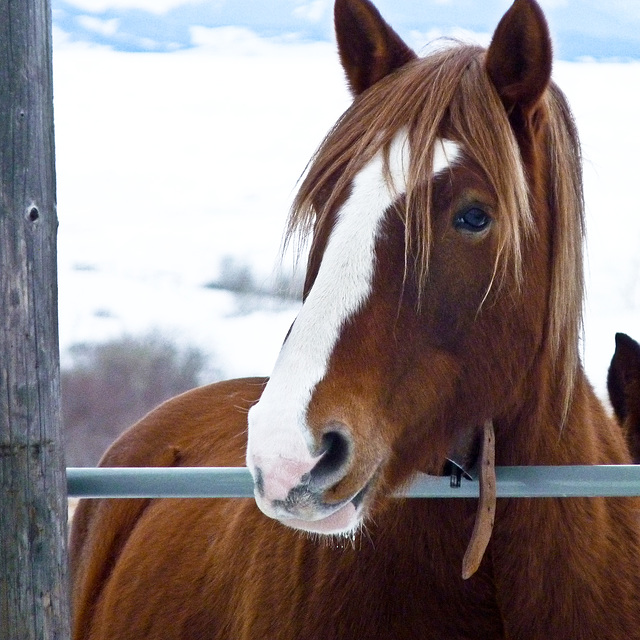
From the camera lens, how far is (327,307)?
1470 millimetres

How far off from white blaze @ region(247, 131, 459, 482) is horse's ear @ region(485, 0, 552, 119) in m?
0.22

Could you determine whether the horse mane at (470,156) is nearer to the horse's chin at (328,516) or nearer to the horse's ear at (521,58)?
the horse's ear at (521,58)

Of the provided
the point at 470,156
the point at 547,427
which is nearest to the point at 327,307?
the point at 470,156

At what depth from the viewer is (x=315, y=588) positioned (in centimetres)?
185

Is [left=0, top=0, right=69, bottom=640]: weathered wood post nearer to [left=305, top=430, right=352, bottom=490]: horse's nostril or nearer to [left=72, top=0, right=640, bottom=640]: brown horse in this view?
[left=72, top=0, right=640, bottom=640]: brown horse

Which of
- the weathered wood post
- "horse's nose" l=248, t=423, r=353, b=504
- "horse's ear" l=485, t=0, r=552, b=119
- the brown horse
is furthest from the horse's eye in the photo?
the weathered wood post

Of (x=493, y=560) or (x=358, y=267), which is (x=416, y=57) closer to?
(x=358, y=267)

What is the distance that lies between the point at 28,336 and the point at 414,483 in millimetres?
800

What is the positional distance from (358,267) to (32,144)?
0.62 meters

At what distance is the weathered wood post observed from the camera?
1.41 meters

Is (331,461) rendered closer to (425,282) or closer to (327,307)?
(327,307)

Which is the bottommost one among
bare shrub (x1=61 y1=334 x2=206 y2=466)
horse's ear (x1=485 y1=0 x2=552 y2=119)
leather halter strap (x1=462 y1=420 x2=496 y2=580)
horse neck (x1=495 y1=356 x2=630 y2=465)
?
bare shrub (x1=61 y1=334 x2=206 y2=466)

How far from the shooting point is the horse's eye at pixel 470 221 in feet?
5.11

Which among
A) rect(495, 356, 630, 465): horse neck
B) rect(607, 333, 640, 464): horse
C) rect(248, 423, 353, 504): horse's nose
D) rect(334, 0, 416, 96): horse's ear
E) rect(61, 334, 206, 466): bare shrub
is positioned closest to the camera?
rect(248, 423, 353, 504): horse's nose
